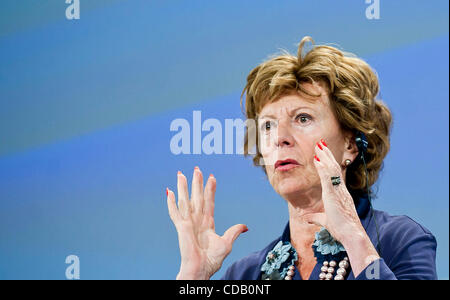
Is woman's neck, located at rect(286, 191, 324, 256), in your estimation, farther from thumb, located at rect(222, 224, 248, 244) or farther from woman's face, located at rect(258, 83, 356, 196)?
thumb, located at rect(222, 224, 248, 244)

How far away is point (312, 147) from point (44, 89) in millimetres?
1147

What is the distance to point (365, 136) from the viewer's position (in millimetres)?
2354

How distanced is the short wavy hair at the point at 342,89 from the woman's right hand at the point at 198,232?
1.36ft

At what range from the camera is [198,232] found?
2.27m

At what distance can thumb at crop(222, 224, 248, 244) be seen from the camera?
230 cm

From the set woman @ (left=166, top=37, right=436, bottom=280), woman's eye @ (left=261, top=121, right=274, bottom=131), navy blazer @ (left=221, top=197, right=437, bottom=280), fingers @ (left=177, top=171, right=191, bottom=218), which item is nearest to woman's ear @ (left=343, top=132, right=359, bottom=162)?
woman @ (left=166, top=37, right=436, bottom=280)

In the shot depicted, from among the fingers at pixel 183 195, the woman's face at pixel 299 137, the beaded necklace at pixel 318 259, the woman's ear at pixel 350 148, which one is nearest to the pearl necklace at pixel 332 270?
the beaded necklace at pixel 318 259

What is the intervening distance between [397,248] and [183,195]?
2.47 ft

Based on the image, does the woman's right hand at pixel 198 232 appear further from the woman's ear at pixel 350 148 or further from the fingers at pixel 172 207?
the woman's ear at pixel 350 148

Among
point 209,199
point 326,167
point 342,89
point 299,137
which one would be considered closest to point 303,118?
point 299,137

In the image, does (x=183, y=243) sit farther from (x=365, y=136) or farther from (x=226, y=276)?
(x=365, y=136)

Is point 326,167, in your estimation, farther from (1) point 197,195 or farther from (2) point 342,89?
(1) point 197,195

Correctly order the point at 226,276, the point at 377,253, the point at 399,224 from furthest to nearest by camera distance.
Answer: the point at 226,276 < the point at 399,224 < the point at 377,253
